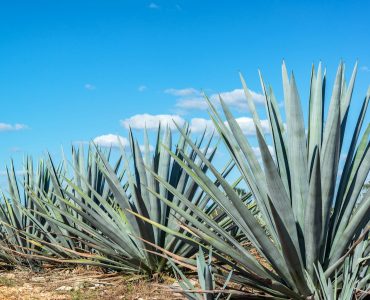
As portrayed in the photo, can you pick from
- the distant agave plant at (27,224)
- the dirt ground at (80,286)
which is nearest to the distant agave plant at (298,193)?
the dirt ground at (80,286)

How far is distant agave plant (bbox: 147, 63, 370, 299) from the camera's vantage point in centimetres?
374

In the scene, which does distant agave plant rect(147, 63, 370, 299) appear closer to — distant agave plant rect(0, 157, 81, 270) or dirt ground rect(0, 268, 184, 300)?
dirt ground rect(0, 268, 184, 300)

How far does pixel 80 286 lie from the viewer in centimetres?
580

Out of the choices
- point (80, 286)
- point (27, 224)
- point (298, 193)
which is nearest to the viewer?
point (298, 193)

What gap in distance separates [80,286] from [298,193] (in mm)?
2748

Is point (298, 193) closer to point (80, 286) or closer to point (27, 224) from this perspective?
point (80, 286)

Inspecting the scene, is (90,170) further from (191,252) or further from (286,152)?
(286,152)

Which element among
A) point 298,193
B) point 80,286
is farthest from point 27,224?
point 298,193

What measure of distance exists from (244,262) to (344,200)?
30.4 inches

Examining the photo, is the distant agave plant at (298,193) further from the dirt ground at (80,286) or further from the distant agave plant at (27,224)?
the distant agave plant at (27,224)

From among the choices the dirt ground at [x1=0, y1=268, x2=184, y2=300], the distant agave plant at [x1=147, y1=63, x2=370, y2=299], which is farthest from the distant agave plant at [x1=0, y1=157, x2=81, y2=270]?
the distant agave plant at [x1=147, y1=63, x2=370, y2=299]

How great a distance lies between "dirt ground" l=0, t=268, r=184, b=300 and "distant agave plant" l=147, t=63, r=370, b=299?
43.0 inches

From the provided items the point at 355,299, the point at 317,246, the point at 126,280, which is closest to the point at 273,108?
the point at 317,246

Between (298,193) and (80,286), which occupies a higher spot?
(298,193)
